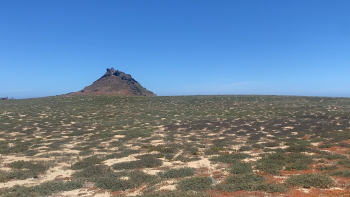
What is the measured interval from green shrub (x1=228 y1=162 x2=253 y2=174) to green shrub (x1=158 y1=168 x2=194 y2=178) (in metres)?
2.20

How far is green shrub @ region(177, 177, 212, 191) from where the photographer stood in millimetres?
10055

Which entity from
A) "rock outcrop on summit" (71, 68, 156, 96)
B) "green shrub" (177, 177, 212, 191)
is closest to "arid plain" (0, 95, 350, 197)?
"green shrub" (177, 177, 212, 191)

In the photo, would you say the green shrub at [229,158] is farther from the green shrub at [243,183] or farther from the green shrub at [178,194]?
the green shrub at [178,194]

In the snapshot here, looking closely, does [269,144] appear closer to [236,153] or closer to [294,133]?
[236,153]

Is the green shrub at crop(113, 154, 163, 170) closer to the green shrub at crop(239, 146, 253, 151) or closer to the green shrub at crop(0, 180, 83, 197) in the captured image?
the green shrub at crop(0, 180, 83, 197)

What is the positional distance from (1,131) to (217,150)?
78.7ft

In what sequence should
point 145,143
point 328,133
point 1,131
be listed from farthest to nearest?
point 1,131
point 328,133
point 145,143

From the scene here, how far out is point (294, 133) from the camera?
2355 centimetres

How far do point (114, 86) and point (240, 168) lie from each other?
88.7 meters

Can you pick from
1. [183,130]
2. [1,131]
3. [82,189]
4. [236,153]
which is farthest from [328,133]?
[1,131]

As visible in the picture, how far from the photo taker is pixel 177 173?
1230 cm

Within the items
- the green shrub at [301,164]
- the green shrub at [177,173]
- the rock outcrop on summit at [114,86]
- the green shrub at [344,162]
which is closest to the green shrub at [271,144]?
the green shrub at [301,164]

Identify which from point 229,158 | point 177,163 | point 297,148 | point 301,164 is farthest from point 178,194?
point 297,148

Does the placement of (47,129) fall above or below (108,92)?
below
